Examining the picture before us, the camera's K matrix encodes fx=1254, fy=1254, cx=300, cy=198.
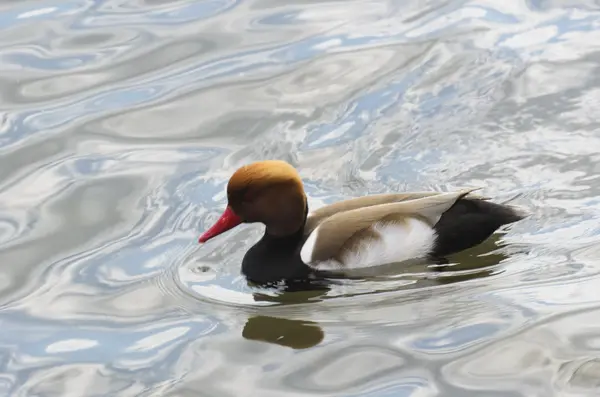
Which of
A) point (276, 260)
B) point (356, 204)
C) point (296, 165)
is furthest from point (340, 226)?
point (296, 165)

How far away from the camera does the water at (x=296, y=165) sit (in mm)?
5691

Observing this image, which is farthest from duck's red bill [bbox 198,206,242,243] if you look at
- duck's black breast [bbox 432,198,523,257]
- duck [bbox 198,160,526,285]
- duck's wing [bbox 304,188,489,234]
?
duck's black breast [bbox 432,198,523,257]

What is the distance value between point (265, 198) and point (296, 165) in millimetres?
1370

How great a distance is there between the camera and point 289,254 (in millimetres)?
6809

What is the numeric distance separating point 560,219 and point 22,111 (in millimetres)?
4074

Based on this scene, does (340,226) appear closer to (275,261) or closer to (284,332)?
(275,261)

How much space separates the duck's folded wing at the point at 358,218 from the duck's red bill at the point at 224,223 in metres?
0.41

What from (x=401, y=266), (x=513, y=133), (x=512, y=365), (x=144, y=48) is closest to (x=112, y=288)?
(x=401, y=266)

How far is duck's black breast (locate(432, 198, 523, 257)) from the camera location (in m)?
6.80

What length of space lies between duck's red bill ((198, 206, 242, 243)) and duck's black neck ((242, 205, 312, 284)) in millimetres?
188

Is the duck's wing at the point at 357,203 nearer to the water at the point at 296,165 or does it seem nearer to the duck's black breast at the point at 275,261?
the duck's black breast at the point at 275,261

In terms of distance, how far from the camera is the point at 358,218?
22.0 feet

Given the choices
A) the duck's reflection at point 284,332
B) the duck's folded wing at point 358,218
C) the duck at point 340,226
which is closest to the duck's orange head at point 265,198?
the duck at point 340,226

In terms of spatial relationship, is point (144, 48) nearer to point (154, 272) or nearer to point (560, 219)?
point (154, 272)
